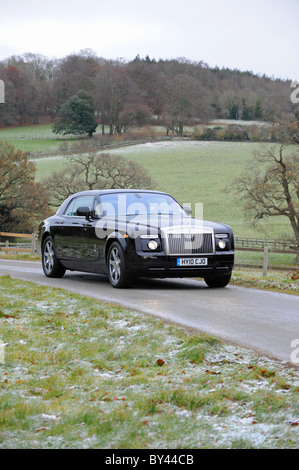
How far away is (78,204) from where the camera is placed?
15.3 meters

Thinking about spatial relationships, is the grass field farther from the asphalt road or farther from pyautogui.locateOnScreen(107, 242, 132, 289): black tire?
pyautogui.locateOnScreen(107, 242, 132, 289): black tire

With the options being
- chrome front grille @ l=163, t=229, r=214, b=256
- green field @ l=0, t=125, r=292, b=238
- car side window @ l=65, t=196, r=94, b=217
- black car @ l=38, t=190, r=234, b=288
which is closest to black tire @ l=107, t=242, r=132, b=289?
black car @ l=38, t=190, r=234, b=288

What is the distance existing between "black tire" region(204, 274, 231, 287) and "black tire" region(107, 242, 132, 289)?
176 cm

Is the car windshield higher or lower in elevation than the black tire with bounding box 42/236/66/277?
higher

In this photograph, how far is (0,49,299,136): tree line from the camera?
394 feet

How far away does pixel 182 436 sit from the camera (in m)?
4.71

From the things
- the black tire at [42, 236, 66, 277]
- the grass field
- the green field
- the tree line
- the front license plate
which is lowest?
the green field

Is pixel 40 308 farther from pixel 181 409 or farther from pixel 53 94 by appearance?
pixel 53 94

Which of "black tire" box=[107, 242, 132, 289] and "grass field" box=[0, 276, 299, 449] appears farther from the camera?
"black tire" box=[107, 242, 132, 289]

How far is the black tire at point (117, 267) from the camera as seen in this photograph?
13.0 meters

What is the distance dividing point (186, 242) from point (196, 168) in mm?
81169

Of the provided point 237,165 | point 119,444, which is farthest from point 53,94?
point 119,444

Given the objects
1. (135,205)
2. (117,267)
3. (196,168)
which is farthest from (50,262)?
(196,168)

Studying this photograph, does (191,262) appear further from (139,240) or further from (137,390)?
(137,390)
